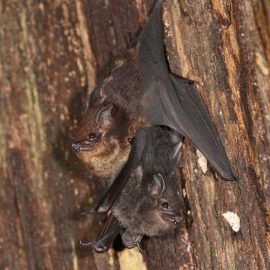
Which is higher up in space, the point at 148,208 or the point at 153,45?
the point at 153,45

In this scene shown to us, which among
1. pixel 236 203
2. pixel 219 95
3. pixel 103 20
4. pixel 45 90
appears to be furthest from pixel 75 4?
pixel 236 203

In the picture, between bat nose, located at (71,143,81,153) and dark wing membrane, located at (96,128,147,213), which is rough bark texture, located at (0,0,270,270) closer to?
dark wing membrane, located at (96,128,147,213)

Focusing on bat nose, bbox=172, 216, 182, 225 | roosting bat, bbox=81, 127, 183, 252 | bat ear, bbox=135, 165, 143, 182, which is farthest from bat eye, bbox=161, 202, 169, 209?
bat ear, bbox=135, 165, 143, 182

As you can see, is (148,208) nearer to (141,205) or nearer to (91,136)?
(141,205)

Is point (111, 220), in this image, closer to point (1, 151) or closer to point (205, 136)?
point (205, 136)

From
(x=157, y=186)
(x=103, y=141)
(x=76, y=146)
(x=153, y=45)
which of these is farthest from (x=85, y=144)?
(x=153, y=45)

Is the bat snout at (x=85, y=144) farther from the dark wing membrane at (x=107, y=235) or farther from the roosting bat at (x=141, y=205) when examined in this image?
the dark wing membrane at (x=107, y=235)
